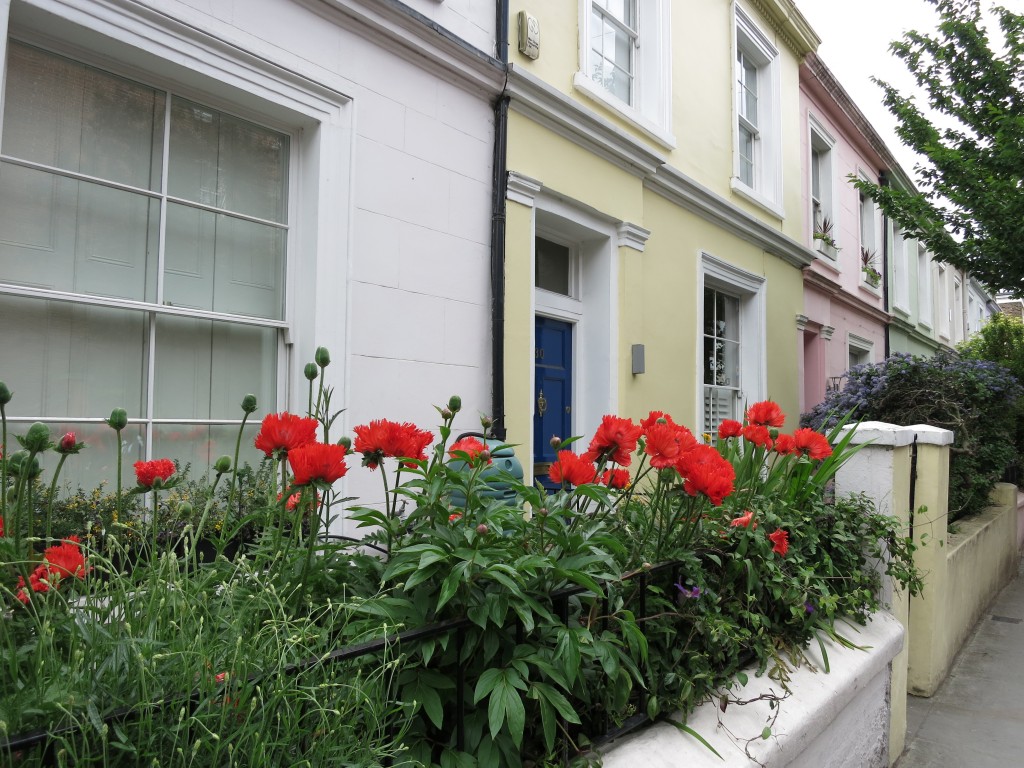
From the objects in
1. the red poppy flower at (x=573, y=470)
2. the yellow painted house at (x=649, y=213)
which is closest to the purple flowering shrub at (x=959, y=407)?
the yellow painted house at (x=649, y=213)

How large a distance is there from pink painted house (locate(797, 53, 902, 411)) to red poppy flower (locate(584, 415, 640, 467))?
8.38 meters

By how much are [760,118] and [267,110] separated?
7.13 metres

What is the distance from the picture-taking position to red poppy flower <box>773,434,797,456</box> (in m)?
2.70

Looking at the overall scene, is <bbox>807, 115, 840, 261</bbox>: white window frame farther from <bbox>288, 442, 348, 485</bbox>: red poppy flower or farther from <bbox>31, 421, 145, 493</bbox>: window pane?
<bbox>288, 442, 348, 485</bbox>: red poppy flower

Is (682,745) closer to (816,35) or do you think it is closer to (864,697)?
(864,697)

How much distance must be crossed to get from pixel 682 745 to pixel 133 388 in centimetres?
261

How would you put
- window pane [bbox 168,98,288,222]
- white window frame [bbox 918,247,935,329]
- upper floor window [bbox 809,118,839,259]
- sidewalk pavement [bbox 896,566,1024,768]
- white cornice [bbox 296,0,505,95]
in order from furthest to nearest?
white window frame [bbox 918,247,935,329], upper floor window [bbox 809,118,839,259], white cornice [bbox 296,0,505,95], sidewalk pavement [bbox 896,566,1024,768], window pane [bbox 168,98,288,222]

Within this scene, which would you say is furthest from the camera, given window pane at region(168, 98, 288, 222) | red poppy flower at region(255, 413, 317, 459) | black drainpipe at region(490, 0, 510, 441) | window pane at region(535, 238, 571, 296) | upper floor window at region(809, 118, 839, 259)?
upper floor window at region(809, 118, 839, 259)

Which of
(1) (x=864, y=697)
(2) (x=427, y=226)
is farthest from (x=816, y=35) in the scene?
(1) (x=864, y=697)

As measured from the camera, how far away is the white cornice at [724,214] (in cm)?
655

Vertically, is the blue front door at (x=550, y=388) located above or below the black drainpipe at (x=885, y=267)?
below

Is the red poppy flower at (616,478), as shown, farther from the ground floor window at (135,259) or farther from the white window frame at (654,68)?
the white window frame at (654,68)

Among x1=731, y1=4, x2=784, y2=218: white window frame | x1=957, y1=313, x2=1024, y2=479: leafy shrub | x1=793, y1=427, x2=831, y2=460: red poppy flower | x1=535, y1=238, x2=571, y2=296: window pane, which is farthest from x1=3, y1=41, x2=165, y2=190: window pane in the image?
x1=957, y1=313, x2=1024, y2=479: leafy shrub

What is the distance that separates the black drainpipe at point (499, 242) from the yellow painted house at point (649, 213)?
74 mm
